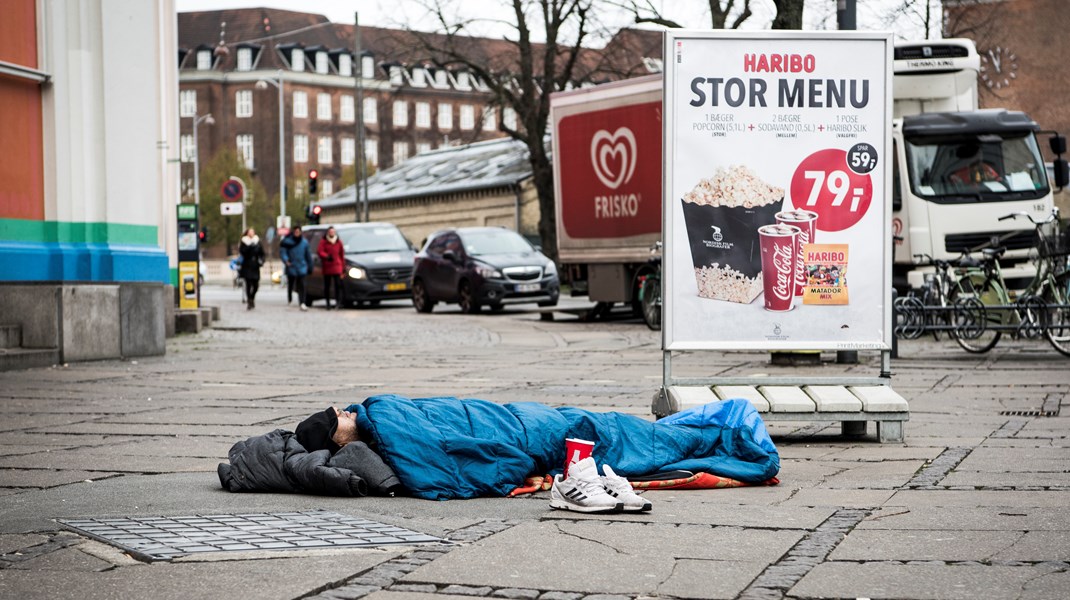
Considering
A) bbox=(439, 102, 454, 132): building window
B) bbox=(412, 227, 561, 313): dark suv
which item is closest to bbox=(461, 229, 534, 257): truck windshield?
bbox=(412, 227, 561, 313): dark suv

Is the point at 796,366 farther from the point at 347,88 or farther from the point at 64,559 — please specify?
the point at 347,88

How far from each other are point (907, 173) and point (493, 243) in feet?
33.8

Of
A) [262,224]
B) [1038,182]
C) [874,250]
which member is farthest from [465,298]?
[262,224]

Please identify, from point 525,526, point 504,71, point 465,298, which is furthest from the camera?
point 504,71

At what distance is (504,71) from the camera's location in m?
40.5

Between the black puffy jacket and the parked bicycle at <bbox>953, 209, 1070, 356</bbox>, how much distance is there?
403 inches

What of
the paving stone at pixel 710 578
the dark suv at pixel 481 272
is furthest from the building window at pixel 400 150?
the paving stone at pixel 710 578

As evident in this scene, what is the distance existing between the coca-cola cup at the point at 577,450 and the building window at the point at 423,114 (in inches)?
4452

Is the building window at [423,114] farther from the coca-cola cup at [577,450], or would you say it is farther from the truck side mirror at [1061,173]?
the coca-cola cup at [577,450]

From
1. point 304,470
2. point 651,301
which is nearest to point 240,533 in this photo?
point 304,470

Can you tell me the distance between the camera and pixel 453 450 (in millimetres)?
6441

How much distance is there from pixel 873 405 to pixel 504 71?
3303 cm

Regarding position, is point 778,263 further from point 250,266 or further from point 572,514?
point 250,266

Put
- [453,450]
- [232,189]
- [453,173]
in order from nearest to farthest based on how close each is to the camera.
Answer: [453,450] → [232,189] → [453,173]
